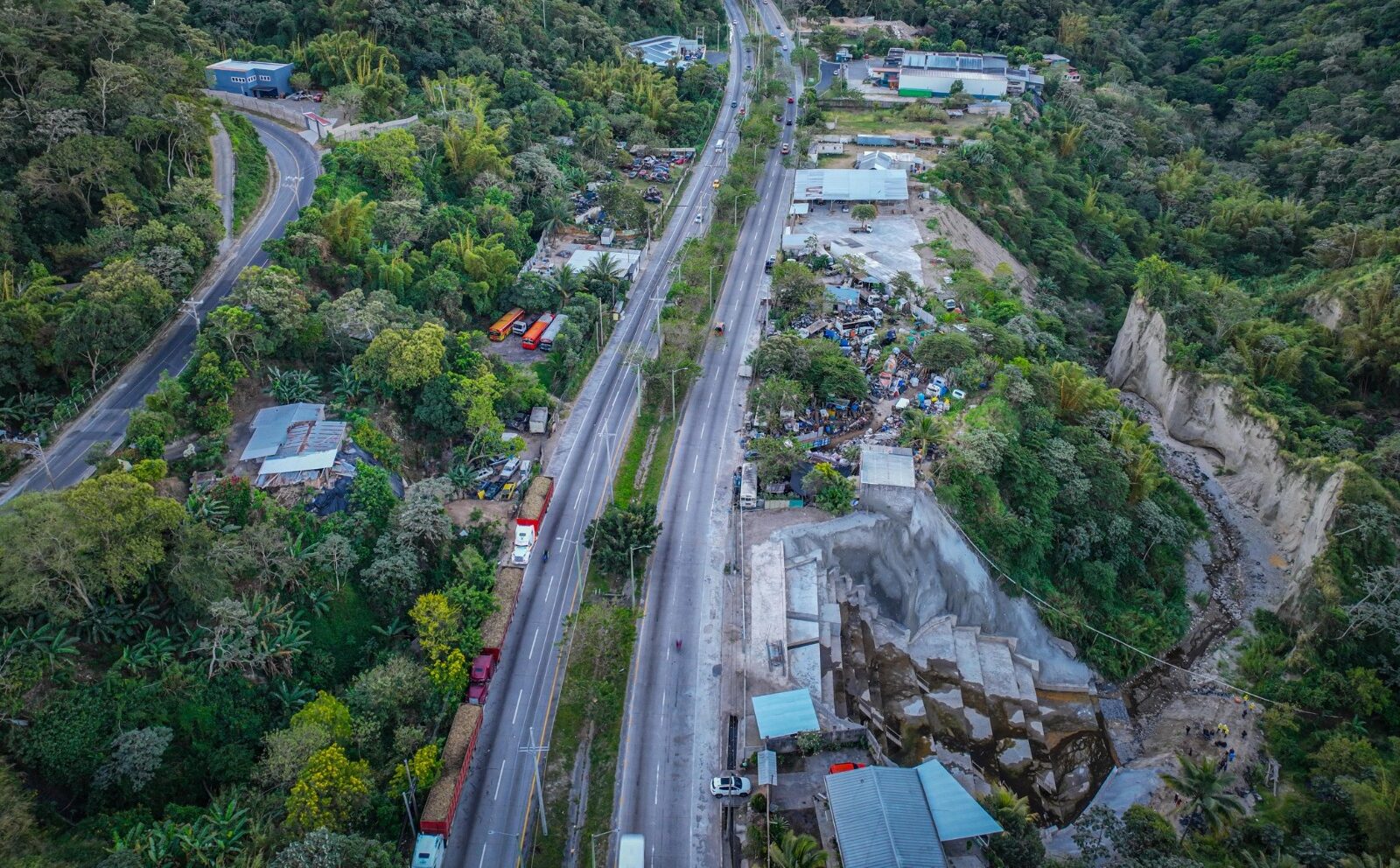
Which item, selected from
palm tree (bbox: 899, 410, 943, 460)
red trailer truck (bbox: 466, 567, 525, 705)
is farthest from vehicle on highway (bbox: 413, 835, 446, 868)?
palm tree (bbox: 899, 410, 943, 460)

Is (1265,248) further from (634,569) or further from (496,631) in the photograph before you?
(496,631)

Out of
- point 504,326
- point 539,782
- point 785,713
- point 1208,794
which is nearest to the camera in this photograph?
point 539,782

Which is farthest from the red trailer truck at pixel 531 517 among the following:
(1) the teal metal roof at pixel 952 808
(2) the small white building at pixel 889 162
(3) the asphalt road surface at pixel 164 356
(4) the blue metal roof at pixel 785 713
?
(2) the small white building at pixel 889 162

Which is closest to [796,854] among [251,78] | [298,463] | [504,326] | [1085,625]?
[1085,625]

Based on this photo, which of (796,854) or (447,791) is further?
(447,791)

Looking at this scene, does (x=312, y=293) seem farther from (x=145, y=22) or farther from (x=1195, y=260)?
(x=1195, y=260)

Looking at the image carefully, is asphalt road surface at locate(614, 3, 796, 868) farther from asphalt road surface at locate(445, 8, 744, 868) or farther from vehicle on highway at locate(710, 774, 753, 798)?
asphalt road surface at locate(445, 8, 744, 868)

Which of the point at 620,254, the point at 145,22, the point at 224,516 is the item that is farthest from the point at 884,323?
the point at 145,22
